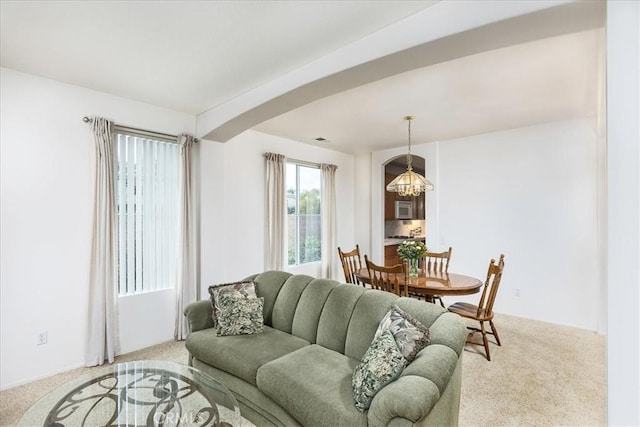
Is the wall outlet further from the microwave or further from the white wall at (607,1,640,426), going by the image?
the microwave

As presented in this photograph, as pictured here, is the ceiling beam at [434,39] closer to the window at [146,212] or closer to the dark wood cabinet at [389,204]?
the window at [146,212]

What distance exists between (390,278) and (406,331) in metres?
1.57

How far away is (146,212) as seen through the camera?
11.8 ft

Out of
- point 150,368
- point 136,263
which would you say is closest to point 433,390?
point 150,368

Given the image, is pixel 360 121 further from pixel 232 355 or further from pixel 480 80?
pixel 232 355

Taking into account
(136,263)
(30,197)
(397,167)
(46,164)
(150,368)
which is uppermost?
(397,167)

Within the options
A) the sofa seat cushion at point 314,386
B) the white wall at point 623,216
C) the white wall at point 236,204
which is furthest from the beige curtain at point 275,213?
the white wall at point 623,216

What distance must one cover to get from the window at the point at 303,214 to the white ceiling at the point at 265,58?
5.30 feet

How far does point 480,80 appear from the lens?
2928 mm

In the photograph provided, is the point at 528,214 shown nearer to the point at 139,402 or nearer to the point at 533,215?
the point at 533,215

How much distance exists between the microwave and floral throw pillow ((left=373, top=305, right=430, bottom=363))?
5.59 meters

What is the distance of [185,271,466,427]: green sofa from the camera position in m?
1.58

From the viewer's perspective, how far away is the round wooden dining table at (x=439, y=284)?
3201mm

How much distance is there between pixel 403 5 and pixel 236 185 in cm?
327
